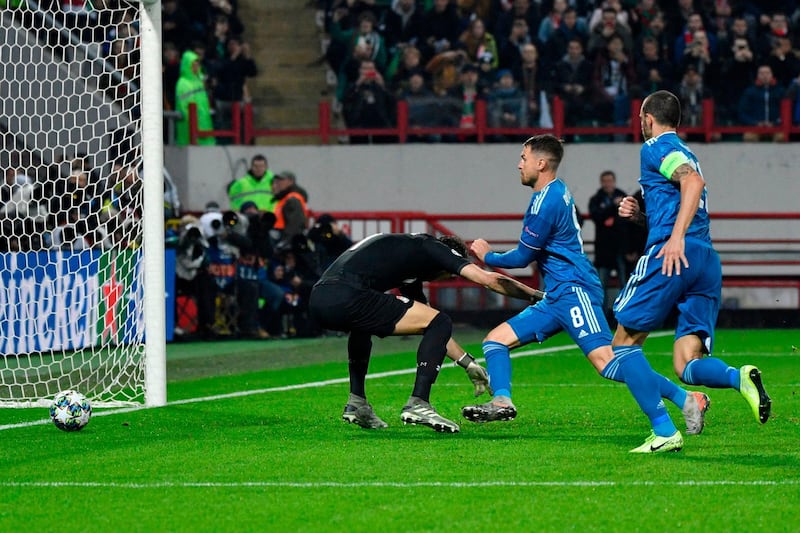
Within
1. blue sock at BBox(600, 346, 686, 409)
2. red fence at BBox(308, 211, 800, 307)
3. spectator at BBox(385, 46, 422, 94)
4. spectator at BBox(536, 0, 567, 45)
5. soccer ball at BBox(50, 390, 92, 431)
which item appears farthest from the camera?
spectator at BBox(536, 0, 567, 45)

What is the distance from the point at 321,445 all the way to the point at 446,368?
18.6ft

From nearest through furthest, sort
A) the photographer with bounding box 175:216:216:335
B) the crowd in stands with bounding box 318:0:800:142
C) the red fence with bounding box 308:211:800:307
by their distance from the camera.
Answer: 1. the photographer with bounding box 175:216:216:335
2. the red fence with bounding box 308:211:800:307
3. the crowd in stands with bounding box 318:0:800:142

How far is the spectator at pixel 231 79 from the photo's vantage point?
22.0 m

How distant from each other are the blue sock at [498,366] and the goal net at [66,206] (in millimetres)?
3898

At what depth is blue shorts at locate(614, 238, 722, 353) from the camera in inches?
303

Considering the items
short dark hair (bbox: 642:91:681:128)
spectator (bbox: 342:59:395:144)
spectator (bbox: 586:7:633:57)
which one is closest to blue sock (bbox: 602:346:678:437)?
short dark hair (bbox: 642:91:681:128)

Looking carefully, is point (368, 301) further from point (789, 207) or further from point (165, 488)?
point (789, 207)

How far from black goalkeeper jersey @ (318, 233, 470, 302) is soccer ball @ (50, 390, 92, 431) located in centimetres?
173

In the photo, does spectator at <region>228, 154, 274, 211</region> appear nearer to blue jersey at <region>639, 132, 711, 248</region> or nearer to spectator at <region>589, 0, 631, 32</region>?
spectator at <region>589, 0, 631, 32</region>

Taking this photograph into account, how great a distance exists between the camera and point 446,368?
13.9 metres

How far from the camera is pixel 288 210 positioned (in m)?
18.6

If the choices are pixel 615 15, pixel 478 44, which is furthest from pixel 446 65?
pixel 615 15

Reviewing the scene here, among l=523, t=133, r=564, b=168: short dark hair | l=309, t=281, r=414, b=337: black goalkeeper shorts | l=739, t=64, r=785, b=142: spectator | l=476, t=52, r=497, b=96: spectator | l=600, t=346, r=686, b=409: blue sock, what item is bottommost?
l=600, t=346, r=686, b=409: blue sock

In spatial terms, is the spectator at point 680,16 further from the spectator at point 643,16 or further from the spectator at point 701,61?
the spectator at point 701,61
